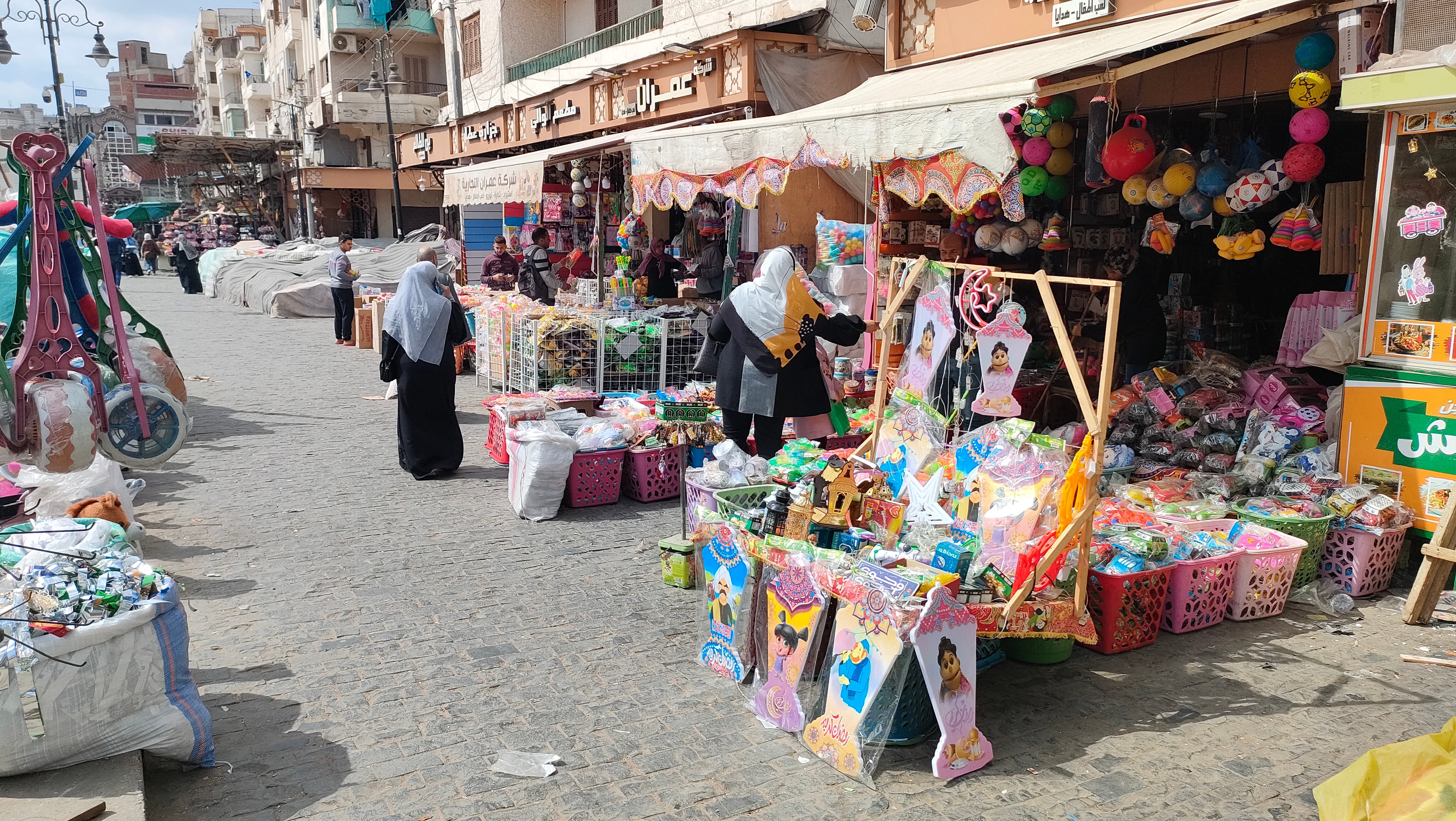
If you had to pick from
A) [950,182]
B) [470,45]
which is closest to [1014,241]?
[950,182]

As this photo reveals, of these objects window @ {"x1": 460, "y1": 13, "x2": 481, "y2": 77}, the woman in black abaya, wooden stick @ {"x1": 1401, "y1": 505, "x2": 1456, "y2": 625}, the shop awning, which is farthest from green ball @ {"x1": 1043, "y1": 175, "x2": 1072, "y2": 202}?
window @ {"x1": 460, "y1": 13, "x2": 481, "y2": 77}

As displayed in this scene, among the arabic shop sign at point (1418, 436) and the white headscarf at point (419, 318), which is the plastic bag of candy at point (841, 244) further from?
the arabic shop sign at point (1418, 436)

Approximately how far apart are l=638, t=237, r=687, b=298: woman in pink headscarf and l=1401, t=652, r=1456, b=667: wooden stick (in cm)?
1015

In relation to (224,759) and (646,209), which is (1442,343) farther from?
(646,209)

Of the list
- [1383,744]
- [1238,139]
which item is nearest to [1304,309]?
[1238,139]

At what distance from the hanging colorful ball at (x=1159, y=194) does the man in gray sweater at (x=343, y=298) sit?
13339 mm

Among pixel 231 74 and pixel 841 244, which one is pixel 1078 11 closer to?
pixel 841 244

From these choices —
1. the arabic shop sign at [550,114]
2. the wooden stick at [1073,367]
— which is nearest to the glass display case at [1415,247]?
the wooden stick at [1073,367]

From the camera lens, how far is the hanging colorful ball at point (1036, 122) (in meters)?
6.24

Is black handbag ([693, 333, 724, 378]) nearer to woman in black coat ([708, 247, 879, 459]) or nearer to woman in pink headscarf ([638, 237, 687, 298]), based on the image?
woman in black coat ([708, 247, 879, 459])

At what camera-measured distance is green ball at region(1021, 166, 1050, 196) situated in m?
6.83

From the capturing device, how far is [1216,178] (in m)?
6.34

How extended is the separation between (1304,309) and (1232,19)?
2.23 m

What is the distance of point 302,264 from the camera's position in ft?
78.4
